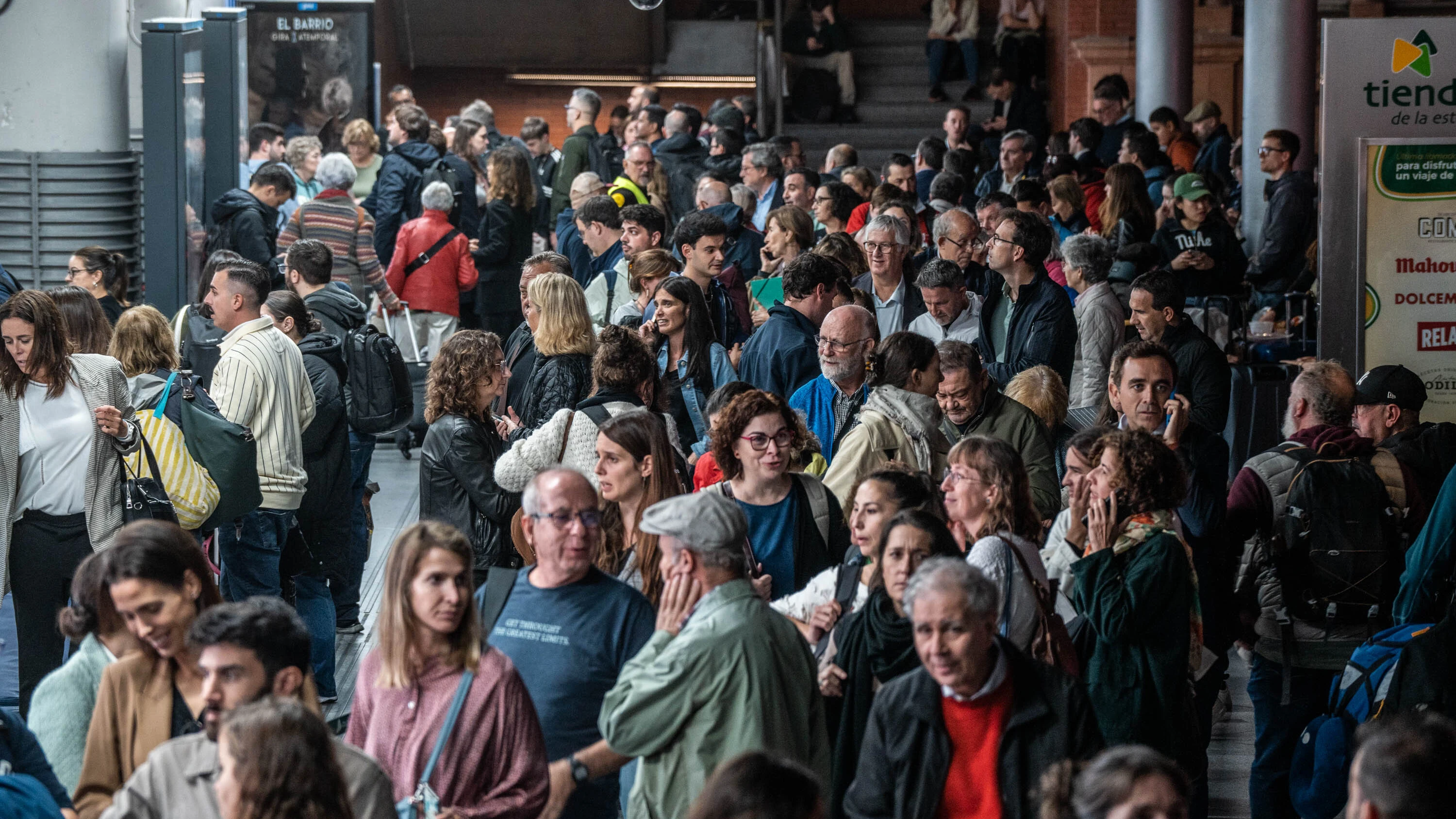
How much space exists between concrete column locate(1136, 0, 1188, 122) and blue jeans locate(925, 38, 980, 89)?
377cm

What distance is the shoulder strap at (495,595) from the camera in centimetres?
464

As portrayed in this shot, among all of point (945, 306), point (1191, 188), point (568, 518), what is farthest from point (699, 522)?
point (1191, 188)

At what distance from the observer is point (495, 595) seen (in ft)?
15.5

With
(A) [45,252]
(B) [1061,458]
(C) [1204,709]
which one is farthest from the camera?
(A) [45,252]

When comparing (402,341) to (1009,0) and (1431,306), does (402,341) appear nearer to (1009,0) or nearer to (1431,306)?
(1431,306)

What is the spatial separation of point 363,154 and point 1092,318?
25.9 feet

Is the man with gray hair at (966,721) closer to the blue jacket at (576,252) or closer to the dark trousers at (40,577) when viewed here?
the dark trousers at (40,577)

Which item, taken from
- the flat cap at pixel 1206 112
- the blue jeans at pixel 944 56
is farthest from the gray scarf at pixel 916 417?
the blue jeans at pixel 944 56

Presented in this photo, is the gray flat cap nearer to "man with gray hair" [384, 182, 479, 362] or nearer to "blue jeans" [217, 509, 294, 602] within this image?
"blue jeans" [217, 509, 294, 602]

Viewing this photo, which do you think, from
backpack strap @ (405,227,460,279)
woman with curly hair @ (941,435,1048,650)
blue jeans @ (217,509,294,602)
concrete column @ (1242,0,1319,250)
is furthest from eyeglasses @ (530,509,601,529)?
concrete column @ (1242,0,1319,250)

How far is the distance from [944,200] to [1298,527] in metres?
5.92

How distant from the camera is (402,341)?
13.0 metres

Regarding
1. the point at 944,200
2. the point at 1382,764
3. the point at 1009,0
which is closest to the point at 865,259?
the point at 944,200

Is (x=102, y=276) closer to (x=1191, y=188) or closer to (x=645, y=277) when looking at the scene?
(x=645, y=277)
